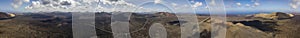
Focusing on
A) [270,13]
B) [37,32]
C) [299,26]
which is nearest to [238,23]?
[270,13]

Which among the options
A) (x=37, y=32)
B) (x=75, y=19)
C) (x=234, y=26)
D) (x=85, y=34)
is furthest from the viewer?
(x=234, y=26)

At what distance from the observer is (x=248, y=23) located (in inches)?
810

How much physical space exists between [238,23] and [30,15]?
36.4 ft

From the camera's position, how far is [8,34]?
15.7 metres

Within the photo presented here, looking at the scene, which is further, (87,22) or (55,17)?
(55,17)

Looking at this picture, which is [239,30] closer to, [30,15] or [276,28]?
[276,28]

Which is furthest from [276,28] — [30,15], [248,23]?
[30,15]

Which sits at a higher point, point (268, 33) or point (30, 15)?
point (30, 15)

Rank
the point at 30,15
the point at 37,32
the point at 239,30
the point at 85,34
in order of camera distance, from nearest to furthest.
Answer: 1. the point at 85,34
2. the point at 30,15
3. the point at 37,32
4. the point at 239,30

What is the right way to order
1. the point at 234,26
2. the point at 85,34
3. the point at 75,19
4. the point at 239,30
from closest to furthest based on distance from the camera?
the point at 75,19 < the point at 85,34 < the point at 234,26 < the point at 239,30

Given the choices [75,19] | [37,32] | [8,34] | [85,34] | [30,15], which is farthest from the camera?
[37,32]

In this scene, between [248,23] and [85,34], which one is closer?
[85,34]

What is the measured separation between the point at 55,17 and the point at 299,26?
13676 millimetres

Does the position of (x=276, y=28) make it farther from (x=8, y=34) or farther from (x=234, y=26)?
(x=8, y=34)
